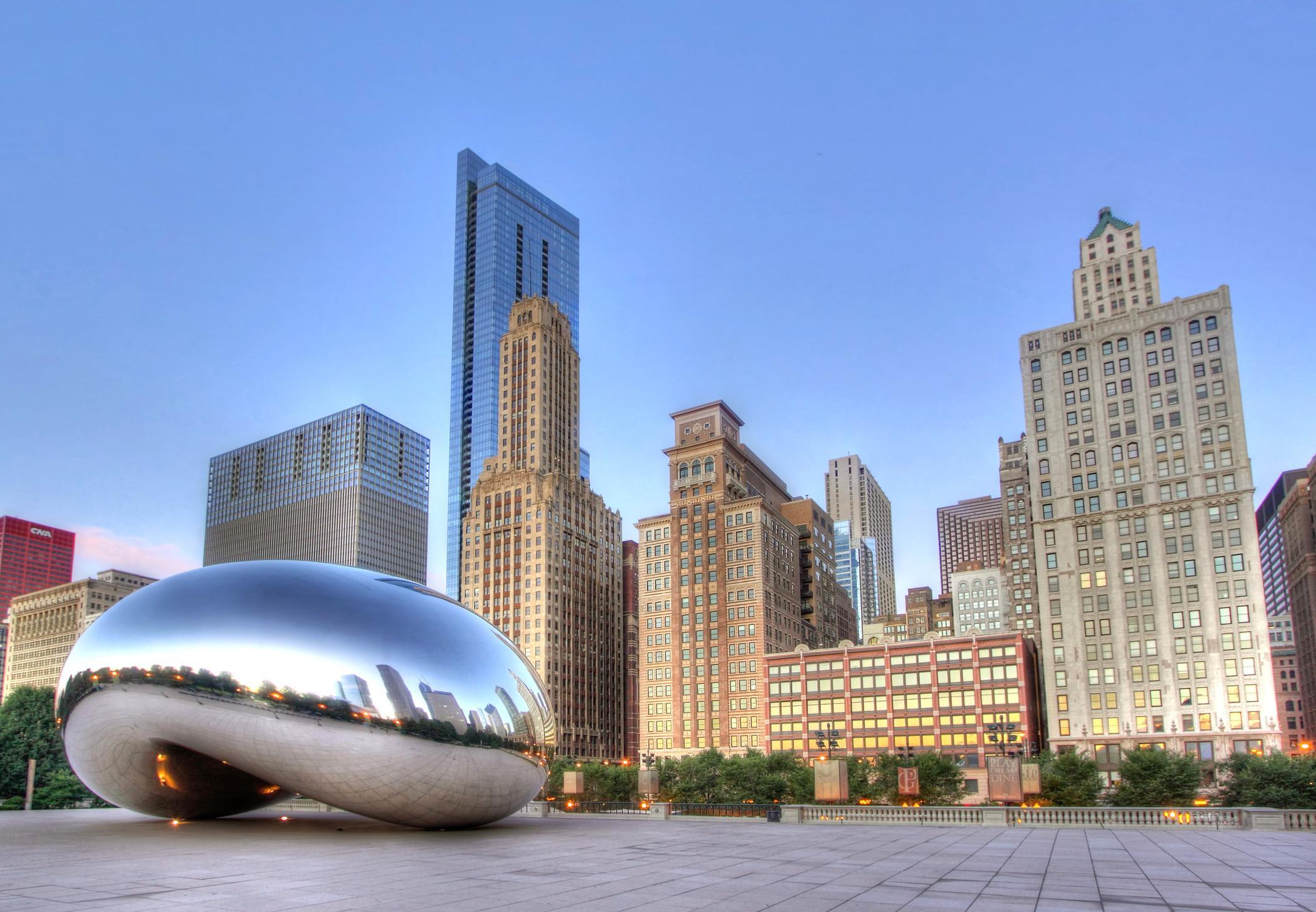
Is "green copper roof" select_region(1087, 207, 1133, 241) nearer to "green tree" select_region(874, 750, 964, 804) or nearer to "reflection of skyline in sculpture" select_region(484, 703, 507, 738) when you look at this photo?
"green tree" select_region(874, 750, 964, 804)

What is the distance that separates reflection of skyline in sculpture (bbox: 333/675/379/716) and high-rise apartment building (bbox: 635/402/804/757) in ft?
351

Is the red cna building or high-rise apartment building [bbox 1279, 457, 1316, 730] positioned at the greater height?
high-rise apartment building [bbox 1279, 457, 1316, 730]

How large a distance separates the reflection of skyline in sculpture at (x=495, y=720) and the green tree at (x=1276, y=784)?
38.6m

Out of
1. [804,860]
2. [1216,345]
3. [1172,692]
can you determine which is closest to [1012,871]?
[804,860]

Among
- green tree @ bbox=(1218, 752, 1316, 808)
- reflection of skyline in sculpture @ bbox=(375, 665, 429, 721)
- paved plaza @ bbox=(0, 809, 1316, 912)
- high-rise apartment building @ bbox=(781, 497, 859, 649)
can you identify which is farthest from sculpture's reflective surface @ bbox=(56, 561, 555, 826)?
high-rise apartment building @ bbox=(781, 497, 859, 649)

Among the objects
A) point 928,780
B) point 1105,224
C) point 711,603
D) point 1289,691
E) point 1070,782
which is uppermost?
point 1105,224

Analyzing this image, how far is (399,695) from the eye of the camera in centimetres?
2358

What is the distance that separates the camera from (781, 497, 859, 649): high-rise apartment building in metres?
154

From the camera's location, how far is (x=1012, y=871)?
19.7 m

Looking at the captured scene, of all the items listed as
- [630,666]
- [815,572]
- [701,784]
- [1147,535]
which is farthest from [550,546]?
[701,784]

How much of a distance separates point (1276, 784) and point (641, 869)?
41.6 meters

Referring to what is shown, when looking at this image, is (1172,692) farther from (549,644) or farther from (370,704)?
(370,704)

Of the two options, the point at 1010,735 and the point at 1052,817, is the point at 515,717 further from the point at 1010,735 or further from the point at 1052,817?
the point at 1010,735

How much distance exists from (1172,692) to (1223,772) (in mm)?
10629
